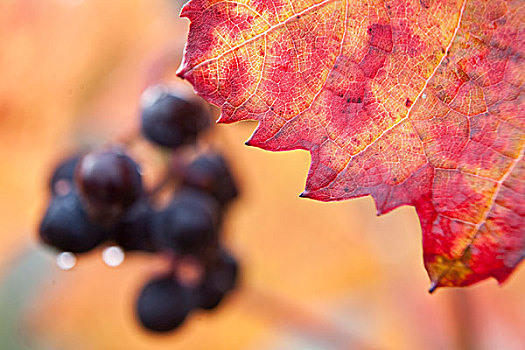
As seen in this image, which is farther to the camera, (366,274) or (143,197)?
(366,274)

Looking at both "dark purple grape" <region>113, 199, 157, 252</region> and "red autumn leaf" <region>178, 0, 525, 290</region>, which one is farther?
"dark purple grape" <region>113, 199, 157, 252</region>

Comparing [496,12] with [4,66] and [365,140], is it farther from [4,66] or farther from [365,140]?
[4,66]

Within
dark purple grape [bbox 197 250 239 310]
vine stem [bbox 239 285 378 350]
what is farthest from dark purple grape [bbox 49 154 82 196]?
vine stem [bbox 239 285 378 350]

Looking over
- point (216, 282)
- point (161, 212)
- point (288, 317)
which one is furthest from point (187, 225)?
point (288, 317)

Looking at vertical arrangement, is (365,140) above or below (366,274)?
above

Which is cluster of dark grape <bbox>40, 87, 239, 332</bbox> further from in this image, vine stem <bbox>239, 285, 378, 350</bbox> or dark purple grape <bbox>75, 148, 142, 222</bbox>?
vine stem <bbox>239, 285, 378, 350</bbox>

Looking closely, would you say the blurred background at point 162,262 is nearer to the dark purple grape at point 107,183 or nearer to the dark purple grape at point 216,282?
the dark purple grape at point 216,282

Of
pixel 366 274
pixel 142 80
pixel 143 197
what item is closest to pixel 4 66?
pixel 142 80
